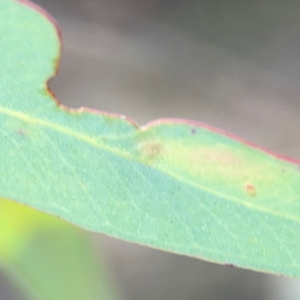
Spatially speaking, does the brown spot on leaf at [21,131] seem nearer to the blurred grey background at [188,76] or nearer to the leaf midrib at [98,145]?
the leaf midrib at [98,145]

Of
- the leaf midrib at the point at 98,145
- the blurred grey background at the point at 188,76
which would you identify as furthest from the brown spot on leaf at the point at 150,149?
the blurred grey background at the point at 188,76

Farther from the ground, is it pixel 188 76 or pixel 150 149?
pixel 188 76

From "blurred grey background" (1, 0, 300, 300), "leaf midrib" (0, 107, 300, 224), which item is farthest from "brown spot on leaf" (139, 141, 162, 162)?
"blurred grey background" (1, 0, 300, 300)

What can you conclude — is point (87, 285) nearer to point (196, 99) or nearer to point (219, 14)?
point (196, 99)

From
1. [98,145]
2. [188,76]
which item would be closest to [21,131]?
[98,145]

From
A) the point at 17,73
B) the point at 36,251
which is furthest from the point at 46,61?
the point at 36,251

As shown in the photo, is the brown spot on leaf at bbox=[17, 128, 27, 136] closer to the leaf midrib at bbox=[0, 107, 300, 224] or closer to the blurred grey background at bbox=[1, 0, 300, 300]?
the leaf midrib at bbox=[0, 107, 300, 224]

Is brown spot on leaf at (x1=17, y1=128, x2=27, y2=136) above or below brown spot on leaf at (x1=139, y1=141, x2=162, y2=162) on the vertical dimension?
below

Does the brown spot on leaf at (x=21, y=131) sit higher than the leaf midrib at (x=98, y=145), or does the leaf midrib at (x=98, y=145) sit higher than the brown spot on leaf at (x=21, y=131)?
the leaf midrib at (x=98, y=145)

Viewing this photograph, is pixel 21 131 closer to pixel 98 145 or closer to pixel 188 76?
pixel 98 145
